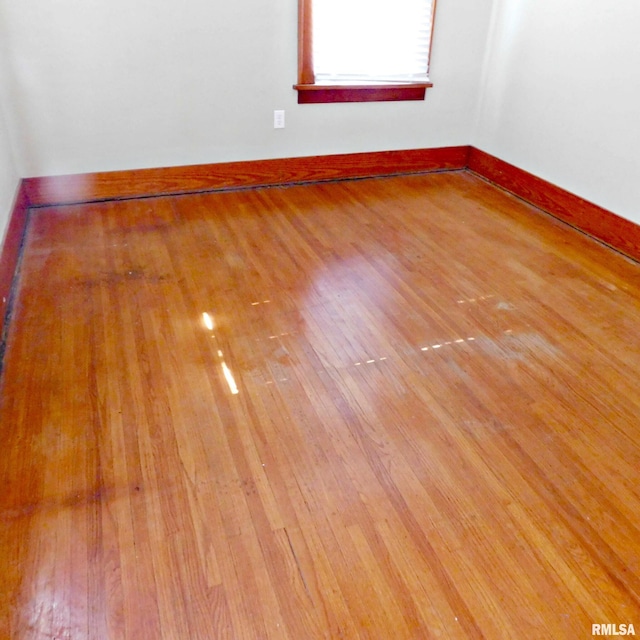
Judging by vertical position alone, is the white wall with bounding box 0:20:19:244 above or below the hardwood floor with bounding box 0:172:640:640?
above

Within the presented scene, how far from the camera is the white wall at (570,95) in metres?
2.81

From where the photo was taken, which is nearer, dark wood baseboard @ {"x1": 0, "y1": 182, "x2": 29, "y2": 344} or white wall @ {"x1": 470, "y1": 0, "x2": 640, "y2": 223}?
dark wood baseboard @ {"x1": 0, "y1": 182, "x2": 29, "y2": 344}

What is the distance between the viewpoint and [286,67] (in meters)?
3.34

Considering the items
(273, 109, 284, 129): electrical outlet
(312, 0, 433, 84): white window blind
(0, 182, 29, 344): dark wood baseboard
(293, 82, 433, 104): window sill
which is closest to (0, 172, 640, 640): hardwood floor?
(0, 182, 29, 344): dark wood baseboard

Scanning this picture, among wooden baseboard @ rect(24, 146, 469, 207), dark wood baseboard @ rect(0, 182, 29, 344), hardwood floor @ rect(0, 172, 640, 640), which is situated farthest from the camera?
wooden baseboard @ rect(24, 146, 469, 207)

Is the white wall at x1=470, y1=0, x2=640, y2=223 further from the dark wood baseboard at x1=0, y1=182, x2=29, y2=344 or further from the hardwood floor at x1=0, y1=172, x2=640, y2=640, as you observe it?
the dark wood baseboard at x1=0, y1=182, x2=29, y2=344

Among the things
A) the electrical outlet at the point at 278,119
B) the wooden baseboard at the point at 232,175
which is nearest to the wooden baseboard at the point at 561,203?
the wooden baseboard at the point at 232,175

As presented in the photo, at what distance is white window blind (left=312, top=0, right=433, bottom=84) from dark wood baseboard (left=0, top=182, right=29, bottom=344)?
1.82 metres

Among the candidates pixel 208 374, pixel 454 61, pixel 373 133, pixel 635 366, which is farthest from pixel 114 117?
pixel 635 366

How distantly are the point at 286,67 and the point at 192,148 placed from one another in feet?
2.38

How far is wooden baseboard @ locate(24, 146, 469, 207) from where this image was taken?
10.4ft

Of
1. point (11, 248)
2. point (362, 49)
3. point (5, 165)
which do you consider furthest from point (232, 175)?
point (11, 248)

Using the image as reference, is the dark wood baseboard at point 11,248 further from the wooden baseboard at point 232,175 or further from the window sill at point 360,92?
the window sill at point 360,92

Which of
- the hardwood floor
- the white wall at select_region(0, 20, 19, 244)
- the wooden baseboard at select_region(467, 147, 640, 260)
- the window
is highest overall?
the window
